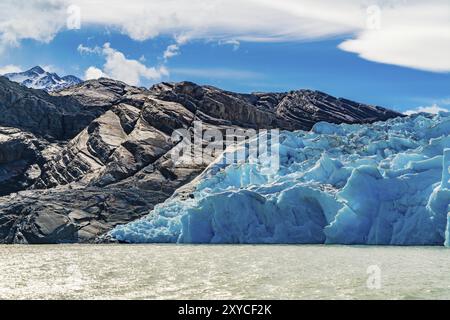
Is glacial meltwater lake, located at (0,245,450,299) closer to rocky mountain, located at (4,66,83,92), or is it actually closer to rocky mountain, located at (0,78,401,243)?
rocky mountain, located at (0,78,401,243)

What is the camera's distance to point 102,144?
57500mm

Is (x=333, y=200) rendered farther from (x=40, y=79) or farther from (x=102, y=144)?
(x=40, y=79)

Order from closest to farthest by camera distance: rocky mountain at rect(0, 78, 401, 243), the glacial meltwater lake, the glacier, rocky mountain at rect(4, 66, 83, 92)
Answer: the glacial meltwater lake
the glacier
rocky mountain at rect(0, 78, 401, 243)
rocky mountain at rect(4, 66, 83, 92)

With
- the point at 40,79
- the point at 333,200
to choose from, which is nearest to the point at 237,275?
the point at 333,200

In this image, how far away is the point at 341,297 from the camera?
577 inches

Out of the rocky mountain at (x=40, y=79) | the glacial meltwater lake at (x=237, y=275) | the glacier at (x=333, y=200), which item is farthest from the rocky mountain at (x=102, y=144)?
the rocky mountain at (x=40, y=79)

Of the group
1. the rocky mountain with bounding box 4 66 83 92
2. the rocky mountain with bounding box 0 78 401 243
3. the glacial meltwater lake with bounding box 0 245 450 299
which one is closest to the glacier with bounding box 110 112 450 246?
the glacial meltwater lake with bounding box 0 245 450 299

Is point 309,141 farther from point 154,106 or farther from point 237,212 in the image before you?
point 154,106

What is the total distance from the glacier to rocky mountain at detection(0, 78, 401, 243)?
5.52 meters

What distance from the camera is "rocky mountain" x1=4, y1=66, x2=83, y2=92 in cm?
18135

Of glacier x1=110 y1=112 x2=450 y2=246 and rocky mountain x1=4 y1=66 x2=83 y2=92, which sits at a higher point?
rocky mountain x1=4 y1=66 x2=83 y2=92

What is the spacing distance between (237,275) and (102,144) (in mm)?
40730

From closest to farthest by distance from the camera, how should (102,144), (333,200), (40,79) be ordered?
1. (333,200)
2. (102,144)
3. (40,79)
